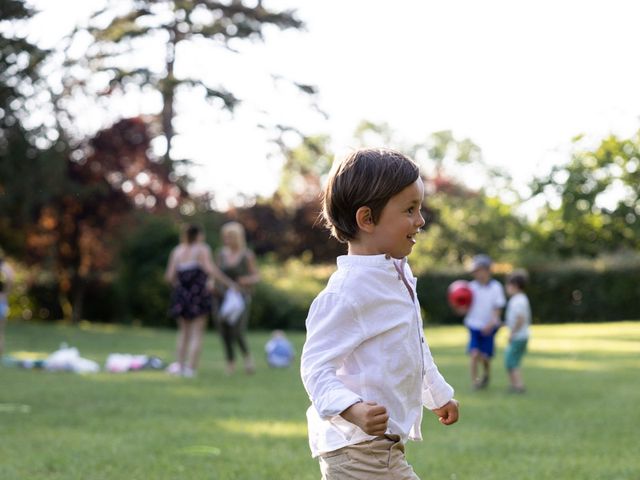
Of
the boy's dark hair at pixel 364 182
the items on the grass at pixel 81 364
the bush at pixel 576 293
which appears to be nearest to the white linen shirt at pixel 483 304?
the items on the grass at pixel 81 364

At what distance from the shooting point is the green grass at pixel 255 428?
650cm

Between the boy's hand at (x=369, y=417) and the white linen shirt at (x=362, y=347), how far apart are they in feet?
0.35

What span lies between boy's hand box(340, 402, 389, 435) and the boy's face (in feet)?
1.74

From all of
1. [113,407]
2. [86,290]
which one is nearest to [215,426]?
[113,407]

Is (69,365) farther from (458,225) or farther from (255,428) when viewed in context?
(458,225)

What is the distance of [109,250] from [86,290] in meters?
2.42

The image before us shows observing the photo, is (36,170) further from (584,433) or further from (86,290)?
(584,433)

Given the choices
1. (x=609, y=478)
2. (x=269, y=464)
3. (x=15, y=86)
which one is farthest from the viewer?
(x=15, y=86)

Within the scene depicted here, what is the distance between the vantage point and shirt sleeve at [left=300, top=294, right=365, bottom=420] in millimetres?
3342

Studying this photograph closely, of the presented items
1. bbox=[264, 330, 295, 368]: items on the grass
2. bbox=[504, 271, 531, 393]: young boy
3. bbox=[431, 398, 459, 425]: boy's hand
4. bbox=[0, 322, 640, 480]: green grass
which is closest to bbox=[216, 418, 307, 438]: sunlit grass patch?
bbox=[0, 322, 640, 480]: green grass

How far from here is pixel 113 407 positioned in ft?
31.4

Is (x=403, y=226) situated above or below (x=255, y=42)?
below

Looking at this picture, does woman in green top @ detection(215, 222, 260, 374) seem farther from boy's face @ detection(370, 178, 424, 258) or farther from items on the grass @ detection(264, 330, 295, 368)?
boy's face @ detection(370, 178, 424, 258)

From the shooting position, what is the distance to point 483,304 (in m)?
11.7
